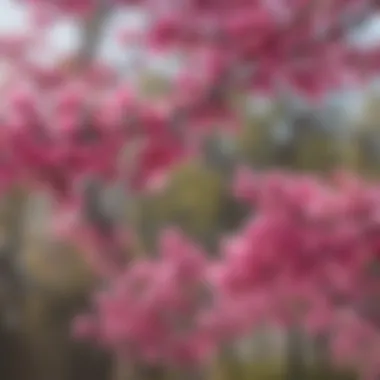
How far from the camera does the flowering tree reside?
919 millimetres

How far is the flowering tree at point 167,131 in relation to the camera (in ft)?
3.01

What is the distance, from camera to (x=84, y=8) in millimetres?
947

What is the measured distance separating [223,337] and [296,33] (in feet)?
1.29

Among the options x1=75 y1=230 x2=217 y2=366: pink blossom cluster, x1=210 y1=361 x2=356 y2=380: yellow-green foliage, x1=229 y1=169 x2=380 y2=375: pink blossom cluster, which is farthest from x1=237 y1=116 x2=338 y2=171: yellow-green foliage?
x1=210 y1=361 x2=356 y2=380: yellow-green foliage

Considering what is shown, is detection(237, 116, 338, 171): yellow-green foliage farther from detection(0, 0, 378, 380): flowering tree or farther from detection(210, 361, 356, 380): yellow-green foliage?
detection(210, 361, 356, 380): yellow-green foliage

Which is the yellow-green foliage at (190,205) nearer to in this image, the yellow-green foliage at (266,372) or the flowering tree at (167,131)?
the flowering tree at (167,131)

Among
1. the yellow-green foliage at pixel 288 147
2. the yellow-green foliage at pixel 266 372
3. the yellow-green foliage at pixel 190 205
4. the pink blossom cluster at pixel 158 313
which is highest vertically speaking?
the yellow-green foliage at pixel 288 147

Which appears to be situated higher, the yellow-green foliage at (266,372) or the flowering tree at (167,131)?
the flowering tree at (167,131)

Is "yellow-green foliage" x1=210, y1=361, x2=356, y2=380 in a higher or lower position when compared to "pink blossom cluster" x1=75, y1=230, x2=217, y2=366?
lower

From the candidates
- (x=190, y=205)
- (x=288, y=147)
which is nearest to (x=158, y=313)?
(x=190, y=205)

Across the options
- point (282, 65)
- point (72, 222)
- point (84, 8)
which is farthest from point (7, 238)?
point (282, 65)

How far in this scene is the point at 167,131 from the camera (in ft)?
3.12

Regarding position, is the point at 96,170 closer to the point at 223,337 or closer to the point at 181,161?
the point at 181,161

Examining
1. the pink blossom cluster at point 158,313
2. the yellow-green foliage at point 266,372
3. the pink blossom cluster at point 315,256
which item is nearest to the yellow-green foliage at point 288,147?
the pink blossom cluster at point 315,256
